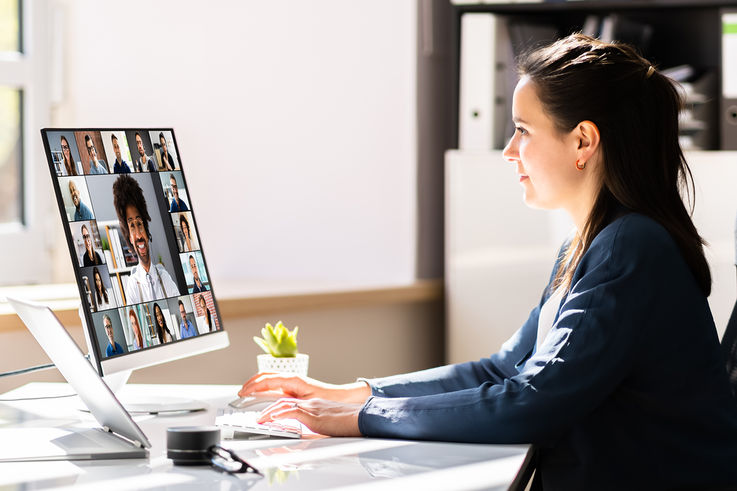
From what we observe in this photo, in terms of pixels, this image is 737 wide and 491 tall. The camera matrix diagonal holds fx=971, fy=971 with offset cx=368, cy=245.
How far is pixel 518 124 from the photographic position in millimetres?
1447

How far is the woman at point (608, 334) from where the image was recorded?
4.04ft

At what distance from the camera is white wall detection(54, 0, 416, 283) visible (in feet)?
8.68

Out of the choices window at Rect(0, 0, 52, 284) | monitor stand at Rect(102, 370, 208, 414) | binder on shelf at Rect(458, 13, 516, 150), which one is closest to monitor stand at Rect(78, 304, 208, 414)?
monitor stand at Rect(102, 370, 208, 414)

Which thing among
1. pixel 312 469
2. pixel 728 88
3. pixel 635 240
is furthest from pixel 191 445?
pixel 728 88

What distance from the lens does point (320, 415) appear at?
4.41 ft

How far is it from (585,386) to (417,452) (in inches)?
9.0

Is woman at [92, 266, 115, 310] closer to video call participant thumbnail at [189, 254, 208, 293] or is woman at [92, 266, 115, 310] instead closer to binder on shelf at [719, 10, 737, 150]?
video call participant thumbnail at [189, 254, 208, 293]

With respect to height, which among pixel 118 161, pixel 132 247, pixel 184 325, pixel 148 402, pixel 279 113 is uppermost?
pixel 279 113

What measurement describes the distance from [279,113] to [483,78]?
0.57 metres

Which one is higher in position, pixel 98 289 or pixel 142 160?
pixel 142 160

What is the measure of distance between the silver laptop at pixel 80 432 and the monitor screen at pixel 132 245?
0.07m

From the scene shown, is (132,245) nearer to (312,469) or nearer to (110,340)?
(110,340)

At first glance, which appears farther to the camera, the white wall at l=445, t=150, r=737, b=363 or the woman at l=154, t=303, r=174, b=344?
the white wall at l=445, t=150, r=737, b=363

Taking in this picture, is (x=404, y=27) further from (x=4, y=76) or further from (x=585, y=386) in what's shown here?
(x=585, y=386)
